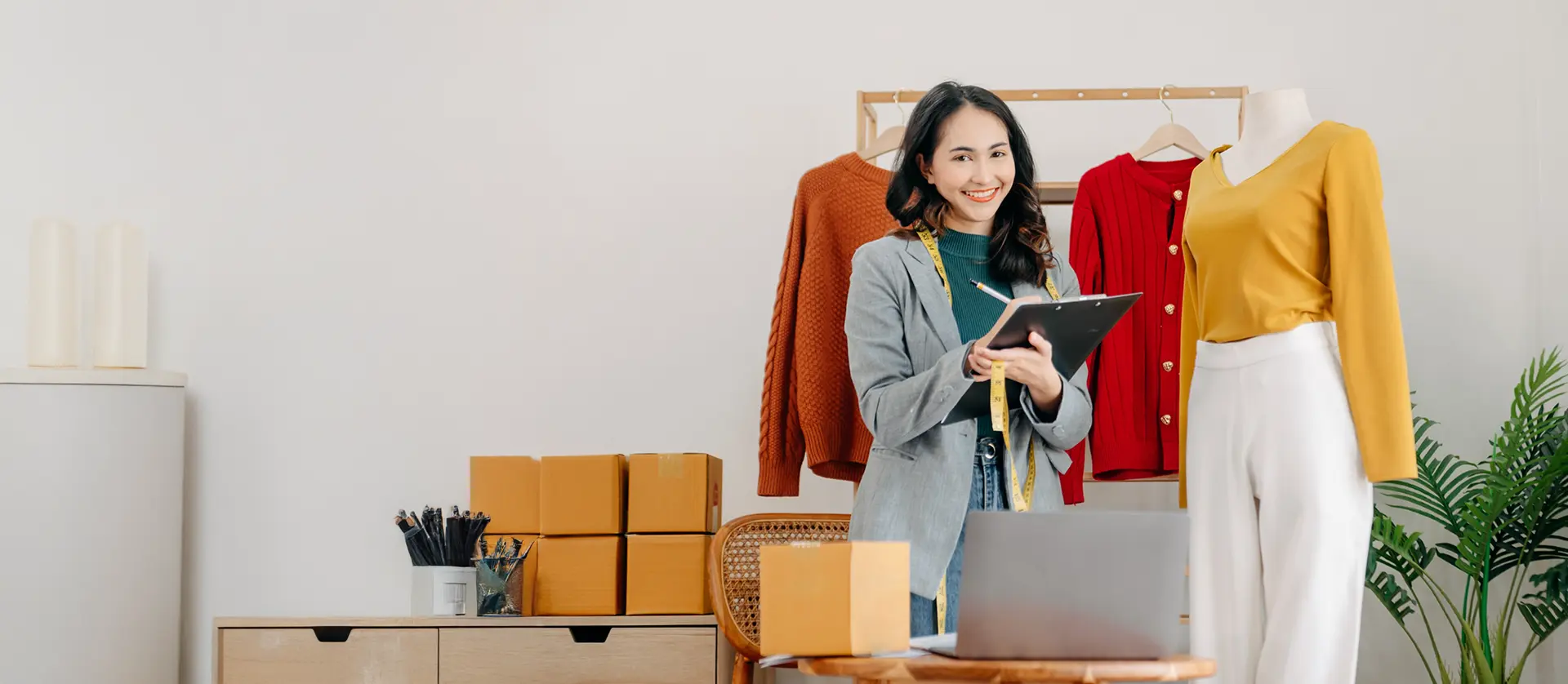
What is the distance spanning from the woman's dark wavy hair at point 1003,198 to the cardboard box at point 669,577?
1.23 metres

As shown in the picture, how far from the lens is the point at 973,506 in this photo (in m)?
1.71

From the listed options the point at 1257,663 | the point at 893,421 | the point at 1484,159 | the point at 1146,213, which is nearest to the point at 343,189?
the point at 1146,213

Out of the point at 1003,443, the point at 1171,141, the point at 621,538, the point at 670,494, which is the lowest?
the point at 621,538

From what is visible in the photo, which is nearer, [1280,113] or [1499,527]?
[1280,113]

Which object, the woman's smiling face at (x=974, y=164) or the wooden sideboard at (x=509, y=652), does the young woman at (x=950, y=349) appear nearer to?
the woman's smiling face at (x=974, y=164)

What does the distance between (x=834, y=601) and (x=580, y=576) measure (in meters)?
1.74

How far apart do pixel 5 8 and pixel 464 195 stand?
4.40ft

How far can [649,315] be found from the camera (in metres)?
3.42

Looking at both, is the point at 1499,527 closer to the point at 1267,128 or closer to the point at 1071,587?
the point at 1267,128

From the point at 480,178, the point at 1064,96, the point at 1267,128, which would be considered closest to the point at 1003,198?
the point at 1267,128

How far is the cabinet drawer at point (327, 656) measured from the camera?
9.28ft

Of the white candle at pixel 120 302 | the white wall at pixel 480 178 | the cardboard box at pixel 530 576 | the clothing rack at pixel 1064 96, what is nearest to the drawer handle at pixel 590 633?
the cardboard box at pixel 530 576

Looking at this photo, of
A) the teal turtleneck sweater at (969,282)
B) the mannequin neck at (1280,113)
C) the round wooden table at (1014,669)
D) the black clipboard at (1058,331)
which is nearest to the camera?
the round wooden table at (1014,669)

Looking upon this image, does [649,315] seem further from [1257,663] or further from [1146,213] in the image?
[1257,663]
